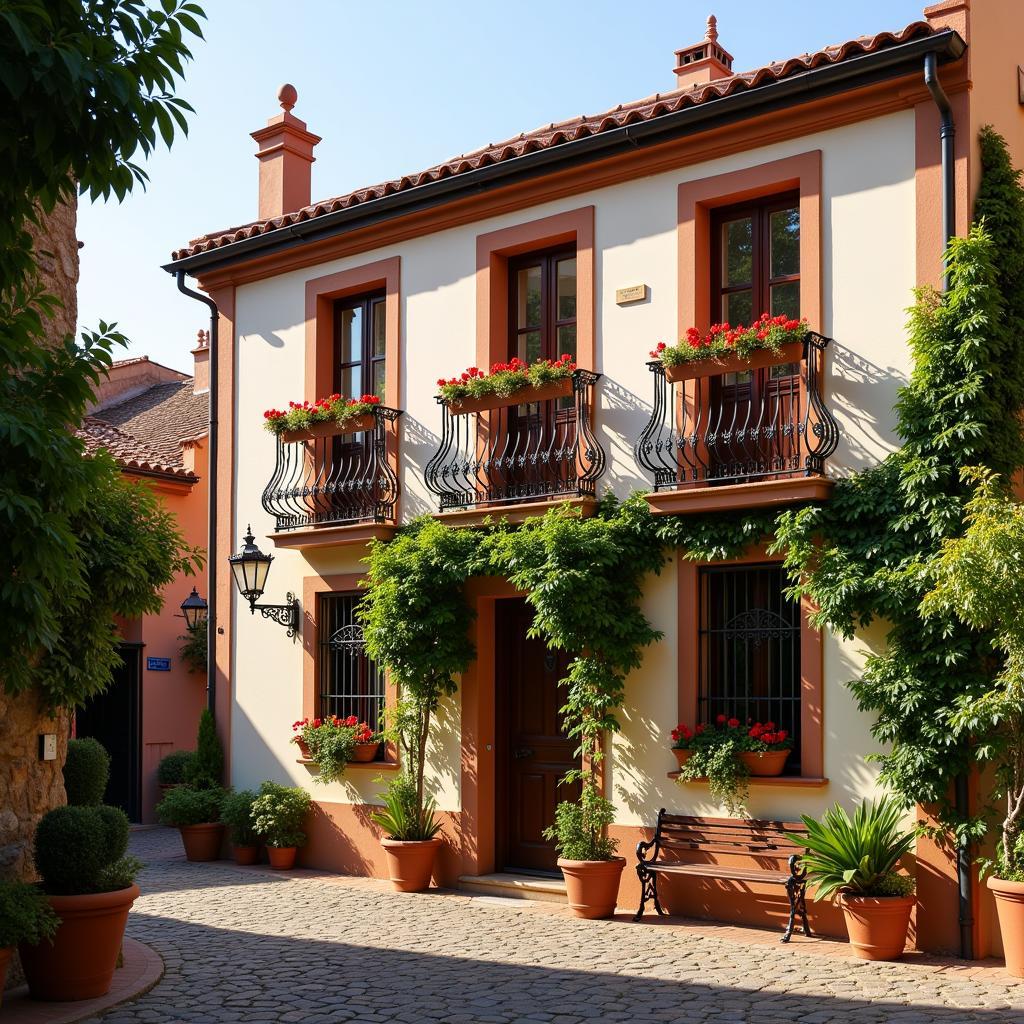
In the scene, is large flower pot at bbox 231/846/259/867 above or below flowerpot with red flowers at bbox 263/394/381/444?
below

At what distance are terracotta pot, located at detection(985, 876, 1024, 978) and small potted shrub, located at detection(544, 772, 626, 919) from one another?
2.99 m

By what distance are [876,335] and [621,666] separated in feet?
10.7

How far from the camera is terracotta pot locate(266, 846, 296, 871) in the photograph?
12773mm

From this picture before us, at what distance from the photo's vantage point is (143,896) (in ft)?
37.2

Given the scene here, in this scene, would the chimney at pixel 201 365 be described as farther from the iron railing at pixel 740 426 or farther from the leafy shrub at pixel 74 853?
the leafy shrub at pixel 74 853

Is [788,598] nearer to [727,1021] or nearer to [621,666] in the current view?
[621,666]

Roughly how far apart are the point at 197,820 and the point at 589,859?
499 cm

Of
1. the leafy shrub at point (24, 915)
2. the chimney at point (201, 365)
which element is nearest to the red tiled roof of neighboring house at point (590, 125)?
the leafy shrub at point (24, 915)

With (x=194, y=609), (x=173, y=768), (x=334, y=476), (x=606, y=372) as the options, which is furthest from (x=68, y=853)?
(x=194, y=609)

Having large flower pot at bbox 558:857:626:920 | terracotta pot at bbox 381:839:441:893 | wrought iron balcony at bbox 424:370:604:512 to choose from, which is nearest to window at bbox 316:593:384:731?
terracotta pot at bbox 381:839:441:893

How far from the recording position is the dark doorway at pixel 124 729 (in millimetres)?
18062

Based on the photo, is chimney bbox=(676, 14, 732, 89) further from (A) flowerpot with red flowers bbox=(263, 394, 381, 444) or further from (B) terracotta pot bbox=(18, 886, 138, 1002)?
(B) terracotta pot bbox=(18, 886, 138, 1002)

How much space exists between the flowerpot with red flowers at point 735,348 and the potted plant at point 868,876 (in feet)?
10.8

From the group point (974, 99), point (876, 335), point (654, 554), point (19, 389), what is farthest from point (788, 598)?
point (19, 389)
